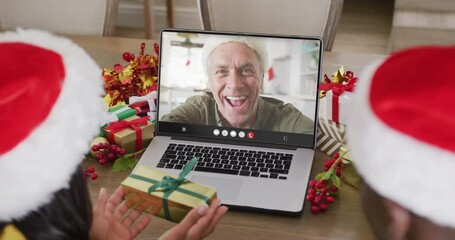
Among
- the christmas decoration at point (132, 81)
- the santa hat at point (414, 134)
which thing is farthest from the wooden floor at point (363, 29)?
the santa hat at point (414, 134)

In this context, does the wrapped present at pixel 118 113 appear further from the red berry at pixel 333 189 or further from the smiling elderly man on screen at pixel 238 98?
the red berry at pixel 333 189

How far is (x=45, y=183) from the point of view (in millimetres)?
710

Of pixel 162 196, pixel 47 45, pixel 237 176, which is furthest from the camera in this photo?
pixel 237 176

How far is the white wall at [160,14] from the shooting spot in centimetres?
362

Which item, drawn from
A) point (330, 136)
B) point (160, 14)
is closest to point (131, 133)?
point (330, 136)

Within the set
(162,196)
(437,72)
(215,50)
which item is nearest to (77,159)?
(162,196)

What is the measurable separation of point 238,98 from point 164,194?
13.3 inches

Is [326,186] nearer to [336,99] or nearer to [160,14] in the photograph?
[336,99]

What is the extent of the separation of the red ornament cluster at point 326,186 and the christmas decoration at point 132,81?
1.44 ft

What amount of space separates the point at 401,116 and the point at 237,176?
1.80 feet

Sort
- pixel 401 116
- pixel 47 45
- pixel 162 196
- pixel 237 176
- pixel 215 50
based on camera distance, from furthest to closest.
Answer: pixel 215 50 < pixel 237 176 < pixel 162 196 < pixel 47 45 < pixel 401 116

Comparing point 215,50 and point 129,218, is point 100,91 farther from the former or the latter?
point 215,50

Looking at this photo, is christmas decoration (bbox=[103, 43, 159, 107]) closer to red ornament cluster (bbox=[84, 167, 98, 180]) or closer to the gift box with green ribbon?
the gift box with green ribbon

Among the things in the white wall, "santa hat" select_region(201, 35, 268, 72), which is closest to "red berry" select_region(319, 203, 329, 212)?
"santa hat" select_region(201, 35, 268, 72)
